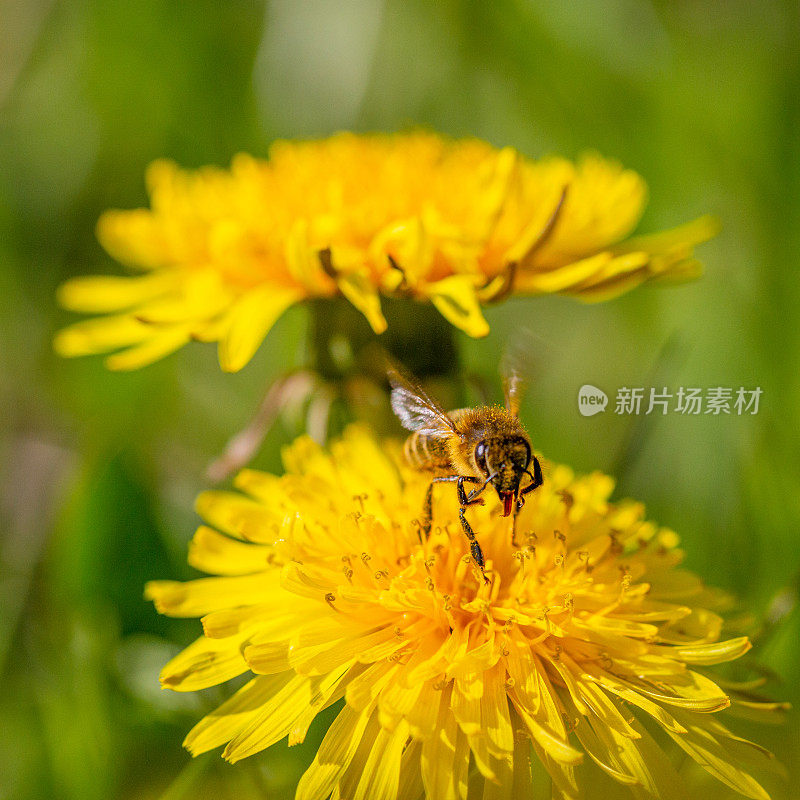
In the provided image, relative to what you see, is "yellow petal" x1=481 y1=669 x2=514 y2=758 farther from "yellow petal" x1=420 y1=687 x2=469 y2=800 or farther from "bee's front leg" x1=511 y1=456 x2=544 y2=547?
"bee's front leg" x1=511 y1=456 x2=544 y2=547

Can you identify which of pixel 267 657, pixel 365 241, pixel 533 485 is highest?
pixel 365 241

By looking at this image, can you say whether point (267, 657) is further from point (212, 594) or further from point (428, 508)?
point (428, 508)

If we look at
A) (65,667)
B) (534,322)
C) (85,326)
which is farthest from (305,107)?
(65,667)

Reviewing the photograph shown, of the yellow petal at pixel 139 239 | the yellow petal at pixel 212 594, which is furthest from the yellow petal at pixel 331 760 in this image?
→ the yellow petal at pixel 139 239

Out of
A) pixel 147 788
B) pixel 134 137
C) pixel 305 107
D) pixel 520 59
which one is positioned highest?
pixel 520 59

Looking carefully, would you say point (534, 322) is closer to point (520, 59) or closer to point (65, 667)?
point (520, 59)

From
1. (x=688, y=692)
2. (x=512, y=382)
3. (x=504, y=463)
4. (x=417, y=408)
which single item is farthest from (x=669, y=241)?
(x=688, y=692)

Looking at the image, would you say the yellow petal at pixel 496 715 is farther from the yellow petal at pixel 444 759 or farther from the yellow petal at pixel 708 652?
the yellow petal at pixel 708 652
